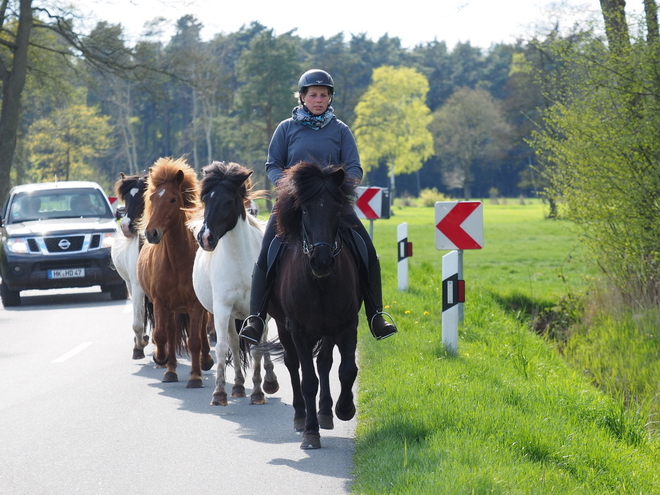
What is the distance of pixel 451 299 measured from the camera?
9875 mm

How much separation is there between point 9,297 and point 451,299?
9890 millimetres

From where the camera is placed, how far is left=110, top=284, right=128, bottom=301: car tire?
1761 centimetres

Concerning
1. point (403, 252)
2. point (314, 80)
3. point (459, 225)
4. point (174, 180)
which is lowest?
point (403, 252)

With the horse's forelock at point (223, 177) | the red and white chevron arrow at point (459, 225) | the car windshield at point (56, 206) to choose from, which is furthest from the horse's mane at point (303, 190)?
the car windshield at point (56, 206)

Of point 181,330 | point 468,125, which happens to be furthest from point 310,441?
point 468,125

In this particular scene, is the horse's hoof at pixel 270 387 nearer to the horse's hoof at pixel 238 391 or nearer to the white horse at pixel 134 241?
the horse's hoof at pixel 238 391

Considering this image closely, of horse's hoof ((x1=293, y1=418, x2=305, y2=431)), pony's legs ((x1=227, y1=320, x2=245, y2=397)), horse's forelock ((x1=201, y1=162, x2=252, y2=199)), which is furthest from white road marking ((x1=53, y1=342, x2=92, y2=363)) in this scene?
horse's hoof ((x1=293, y1=418, x2=305, y2=431))

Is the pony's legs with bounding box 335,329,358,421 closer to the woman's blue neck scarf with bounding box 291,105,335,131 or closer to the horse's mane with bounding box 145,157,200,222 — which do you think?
the woman's blue neck scarf with bounding box 291,105,335,131

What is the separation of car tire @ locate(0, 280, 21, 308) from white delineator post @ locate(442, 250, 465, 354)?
31.8ft

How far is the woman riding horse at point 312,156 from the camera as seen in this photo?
7246 mm

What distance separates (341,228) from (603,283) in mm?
7977

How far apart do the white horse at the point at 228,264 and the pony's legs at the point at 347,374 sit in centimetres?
138

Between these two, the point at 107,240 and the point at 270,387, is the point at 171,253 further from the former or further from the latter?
the point at 107,240

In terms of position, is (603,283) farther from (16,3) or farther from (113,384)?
(16,3)
